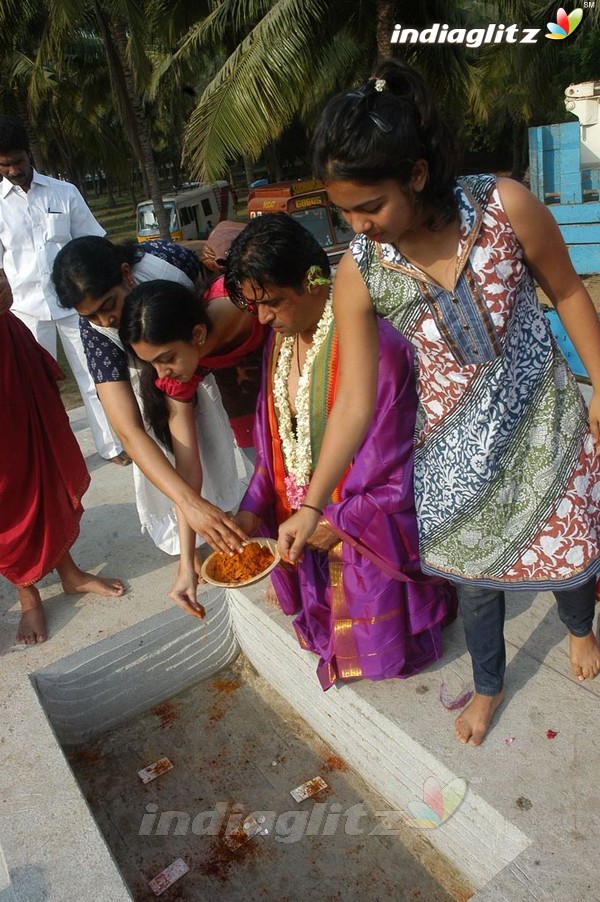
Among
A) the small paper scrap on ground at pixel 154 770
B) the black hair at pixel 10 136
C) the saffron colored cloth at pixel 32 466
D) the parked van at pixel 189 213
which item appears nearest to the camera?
the small paper scrap on ground at pixel 154 770

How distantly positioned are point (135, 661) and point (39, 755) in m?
0.55

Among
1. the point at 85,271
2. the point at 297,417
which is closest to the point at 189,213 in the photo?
the point at 85,271

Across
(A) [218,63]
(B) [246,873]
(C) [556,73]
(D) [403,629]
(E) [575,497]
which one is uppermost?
(A) [218,63]

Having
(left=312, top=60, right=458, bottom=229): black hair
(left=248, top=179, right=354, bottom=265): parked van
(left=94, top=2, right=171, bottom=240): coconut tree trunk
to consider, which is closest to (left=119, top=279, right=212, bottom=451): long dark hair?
(left=312, top=60, right=458, bottom=229): black hair

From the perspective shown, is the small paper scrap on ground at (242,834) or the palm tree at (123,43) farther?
the palm tree at (123,43)

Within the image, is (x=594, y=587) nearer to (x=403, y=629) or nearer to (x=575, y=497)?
(x=575, y=497)

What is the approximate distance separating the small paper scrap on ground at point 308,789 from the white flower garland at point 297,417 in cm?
90

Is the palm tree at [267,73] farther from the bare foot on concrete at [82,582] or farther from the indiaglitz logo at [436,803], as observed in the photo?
the indiaglitz logo at [436,803]

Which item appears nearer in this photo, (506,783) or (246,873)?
(506,783)

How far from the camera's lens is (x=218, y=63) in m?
22.4

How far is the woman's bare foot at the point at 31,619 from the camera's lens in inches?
109

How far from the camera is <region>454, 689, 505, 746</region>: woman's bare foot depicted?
188cm

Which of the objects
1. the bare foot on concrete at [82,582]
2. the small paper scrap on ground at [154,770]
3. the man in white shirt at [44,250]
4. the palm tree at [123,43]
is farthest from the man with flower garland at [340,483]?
the palm tree at [123,43]

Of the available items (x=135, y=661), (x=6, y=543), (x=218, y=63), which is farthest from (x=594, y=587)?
(x=218, y=63)
